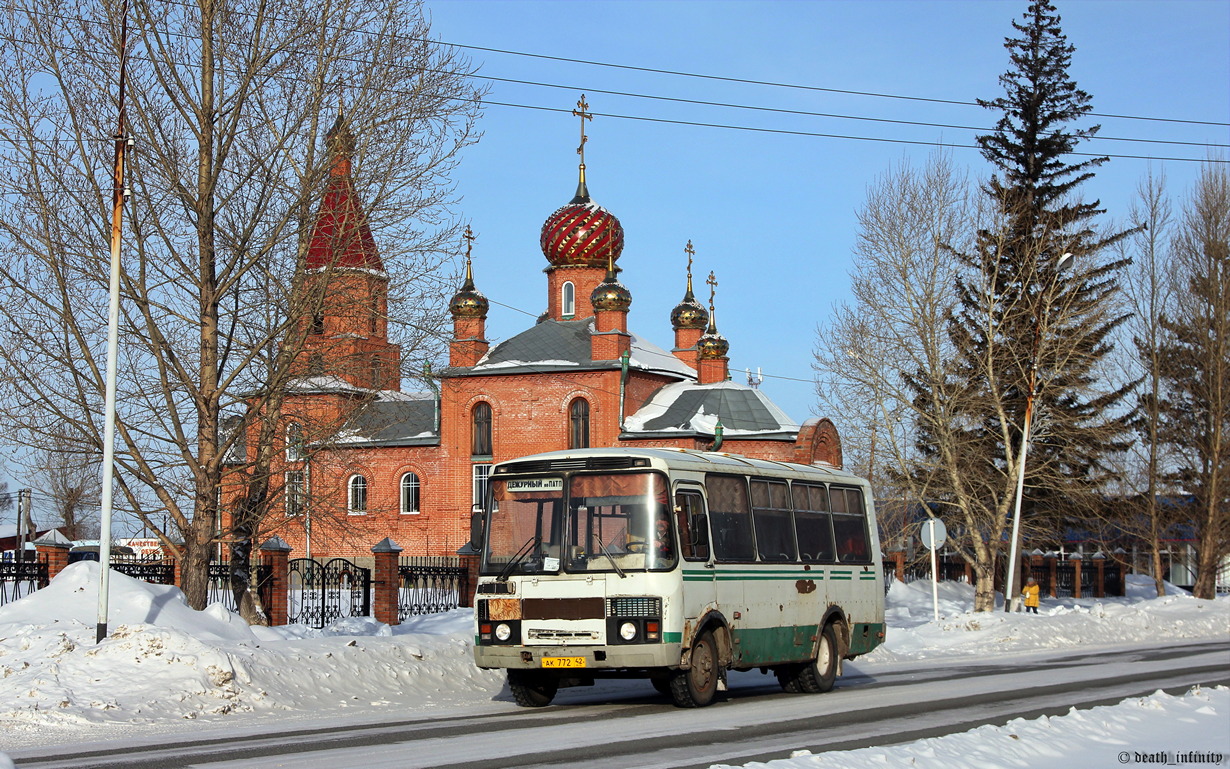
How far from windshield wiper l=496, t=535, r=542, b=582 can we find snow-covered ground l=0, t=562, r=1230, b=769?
170cm

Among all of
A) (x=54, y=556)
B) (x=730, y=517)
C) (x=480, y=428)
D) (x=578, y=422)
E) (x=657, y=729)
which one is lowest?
(x=657, y=729)

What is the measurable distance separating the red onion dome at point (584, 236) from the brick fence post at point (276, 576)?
1251 inches

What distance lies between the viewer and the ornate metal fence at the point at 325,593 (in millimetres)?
21109

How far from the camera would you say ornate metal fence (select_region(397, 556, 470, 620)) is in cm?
2431

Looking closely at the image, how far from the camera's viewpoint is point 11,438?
53.0ft

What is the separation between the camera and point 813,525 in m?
16.6

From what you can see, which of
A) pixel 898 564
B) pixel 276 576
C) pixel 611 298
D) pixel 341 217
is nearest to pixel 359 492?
pixel 611 298

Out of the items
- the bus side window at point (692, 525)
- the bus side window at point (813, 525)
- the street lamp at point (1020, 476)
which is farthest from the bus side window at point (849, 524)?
the street lamp at point (1020, 476)

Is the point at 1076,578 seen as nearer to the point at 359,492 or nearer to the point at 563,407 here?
the point at 563,407

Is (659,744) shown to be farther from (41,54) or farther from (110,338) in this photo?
(41,54)

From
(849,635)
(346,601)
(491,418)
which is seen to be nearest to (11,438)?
(346,601)

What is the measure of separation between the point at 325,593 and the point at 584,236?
31.0 m

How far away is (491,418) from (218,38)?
3066 centimetres

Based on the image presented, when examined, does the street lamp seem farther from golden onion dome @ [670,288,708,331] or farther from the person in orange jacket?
golden onion dome @ [670,288,708,331]
